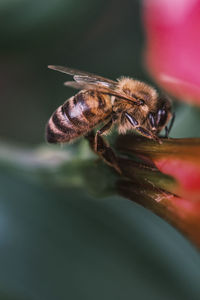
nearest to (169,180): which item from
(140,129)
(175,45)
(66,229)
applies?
(140,129)

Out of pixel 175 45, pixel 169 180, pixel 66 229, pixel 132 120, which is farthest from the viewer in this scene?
pixel 66 229

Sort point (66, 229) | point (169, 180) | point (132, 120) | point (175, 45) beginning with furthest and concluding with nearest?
1. point (66, 229)
2. point (175, 45)
3. point (132, 120)
4. point (169, 180)

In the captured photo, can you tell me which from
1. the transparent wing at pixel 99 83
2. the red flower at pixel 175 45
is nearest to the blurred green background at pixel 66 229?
the red flower at pixel 175 45

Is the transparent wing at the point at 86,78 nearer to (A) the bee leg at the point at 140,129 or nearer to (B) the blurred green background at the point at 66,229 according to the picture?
(A) the bee leg at the point at 140,129

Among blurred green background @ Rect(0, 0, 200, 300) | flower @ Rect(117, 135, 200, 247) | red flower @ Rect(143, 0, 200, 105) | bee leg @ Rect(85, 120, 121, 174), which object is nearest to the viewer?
flower @ Rect(117, 135, 200, 247)

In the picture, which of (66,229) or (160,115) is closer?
(160,115)

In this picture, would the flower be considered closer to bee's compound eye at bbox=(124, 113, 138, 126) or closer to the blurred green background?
bee's compound eye at bbox=(124, 113, 138, 126)

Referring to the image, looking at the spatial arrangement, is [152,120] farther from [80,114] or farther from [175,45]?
[175,45]

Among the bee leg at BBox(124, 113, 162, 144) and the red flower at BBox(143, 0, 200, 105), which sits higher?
the red flower at BBox(143, 0, 200, 105)

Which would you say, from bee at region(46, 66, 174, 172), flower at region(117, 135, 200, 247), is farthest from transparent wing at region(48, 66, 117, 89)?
flower at region(117, 135, 200, 247)
